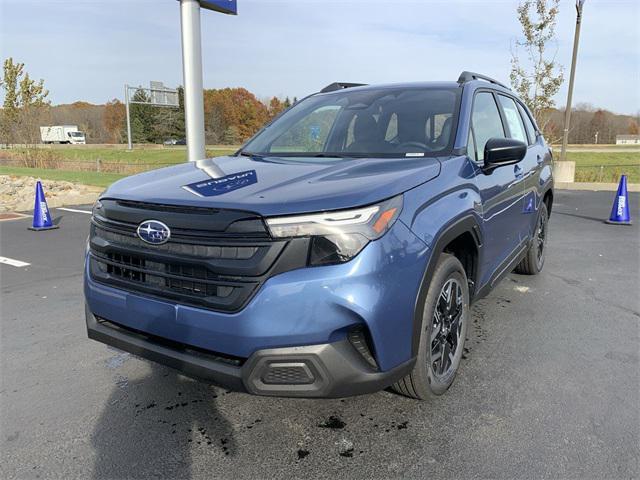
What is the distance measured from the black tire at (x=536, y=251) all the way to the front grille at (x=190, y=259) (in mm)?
3789

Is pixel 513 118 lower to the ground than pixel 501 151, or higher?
higher

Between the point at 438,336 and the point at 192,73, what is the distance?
803 cm

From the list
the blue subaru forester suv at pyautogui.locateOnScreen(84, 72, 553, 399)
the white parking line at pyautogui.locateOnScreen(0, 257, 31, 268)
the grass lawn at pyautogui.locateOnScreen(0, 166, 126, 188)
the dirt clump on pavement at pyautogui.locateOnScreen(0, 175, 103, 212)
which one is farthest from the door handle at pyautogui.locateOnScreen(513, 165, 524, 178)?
the grass lawn at pyautogui.locateOnScreen(0, 166, 126, 188)

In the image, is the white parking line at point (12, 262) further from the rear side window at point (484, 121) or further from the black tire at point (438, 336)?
the rear side window at point (484, 121)

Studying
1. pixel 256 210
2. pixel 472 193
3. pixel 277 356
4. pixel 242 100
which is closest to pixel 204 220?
pixel 256 210

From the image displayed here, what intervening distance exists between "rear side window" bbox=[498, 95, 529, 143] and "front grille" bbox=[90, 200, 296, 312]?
306cm

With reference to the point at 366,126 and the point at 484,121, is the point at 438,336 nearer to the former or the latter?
the point at 366,126

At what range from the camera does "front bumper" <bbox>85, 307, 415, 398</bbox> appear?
81.3 inches

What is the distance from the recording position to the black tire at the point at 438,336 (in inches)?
99.5

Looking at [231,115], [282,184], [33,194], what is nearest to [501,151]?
[282,184]

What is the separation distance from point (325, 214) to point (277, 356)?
0.62 meters

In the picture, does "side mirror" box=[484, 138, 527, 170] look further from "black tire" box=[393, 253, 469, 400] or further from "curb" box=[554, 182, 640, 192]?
"curb" box=[554, 182, 640, 192]

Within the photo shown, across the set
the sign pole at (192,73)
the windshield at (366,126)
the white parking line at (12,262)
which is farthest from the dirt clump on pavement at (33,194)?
the windshield at (366,126)

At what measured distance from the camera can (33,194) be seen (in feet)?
46.2
